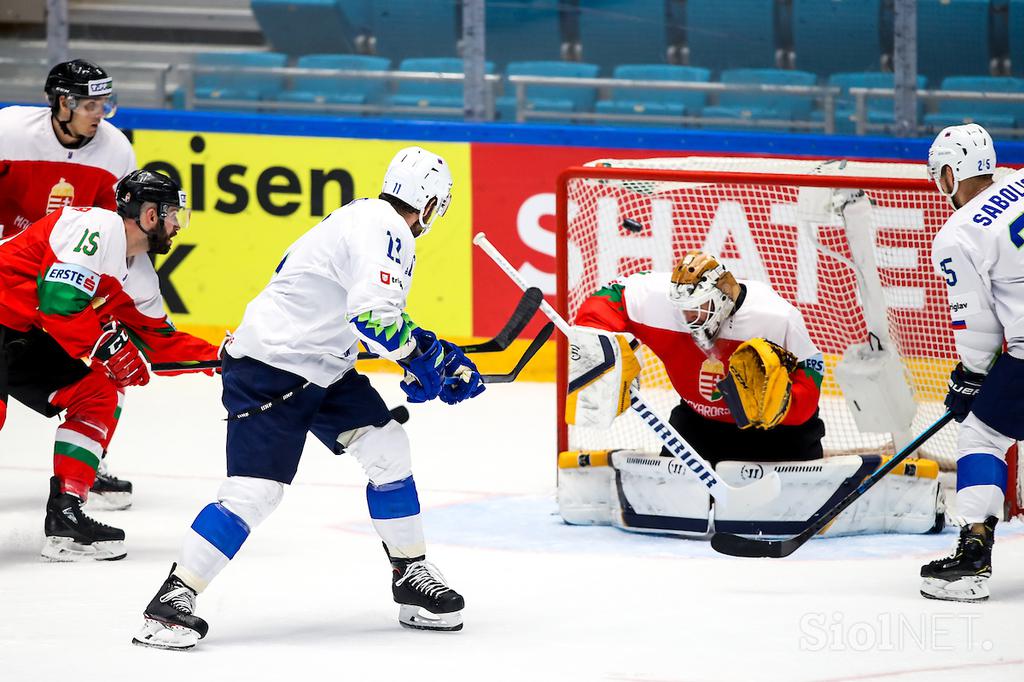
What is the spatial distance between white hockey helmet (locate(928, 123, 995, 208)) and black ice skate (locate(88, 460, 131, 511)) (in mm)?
2878

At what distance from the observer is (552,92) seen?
751cm

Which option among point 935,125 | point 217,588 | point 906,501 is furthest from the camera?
point 935,125

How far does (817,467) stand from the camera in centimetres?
476

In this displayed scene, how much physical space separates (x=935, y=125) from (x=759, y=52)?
2.88 ft

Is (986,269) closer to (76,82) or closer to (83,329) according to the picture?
(83,329)

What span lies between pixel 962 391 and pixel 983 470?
8.6 inches

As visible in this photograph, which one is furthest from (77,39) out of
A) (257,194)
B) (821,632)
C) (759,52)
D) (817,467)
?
(821,632)

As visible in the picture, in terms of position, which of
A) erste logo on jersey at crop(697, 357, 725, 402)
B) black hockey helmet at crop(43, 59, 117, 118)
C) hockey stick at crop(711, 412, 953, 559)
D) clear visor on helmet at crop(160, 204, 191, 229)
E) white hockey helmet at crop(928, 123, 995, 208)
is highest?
black hockey helmet at crop(43, 59, 117, 118)

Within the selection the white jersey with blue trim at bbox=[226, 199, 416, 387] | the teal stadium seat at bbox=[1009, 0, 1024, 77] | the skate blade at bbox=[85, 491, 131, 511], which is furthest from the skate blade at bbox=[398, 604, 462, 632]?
the teal stadium seat at bbox=[1009, 0, 1024, 77]

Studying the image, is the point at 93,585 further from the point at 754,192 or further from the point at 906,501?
the point at 754,192

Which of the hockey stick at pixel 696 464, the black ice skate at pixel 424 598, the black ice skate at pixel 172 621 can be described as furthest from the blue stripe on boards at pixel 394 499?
the hockey stick at pixel 696 464

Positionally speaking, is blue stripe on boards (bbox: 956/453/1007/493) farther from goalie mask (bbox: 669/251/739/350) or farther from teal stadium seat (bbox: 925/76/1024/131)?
teal stadium seat (bbox: 925/76/1024/131)

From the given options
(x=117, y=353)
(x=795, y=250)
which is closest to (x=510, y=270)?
(x=117, y=353)

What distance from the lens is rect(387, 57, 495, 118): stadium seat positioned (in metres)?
7.54
